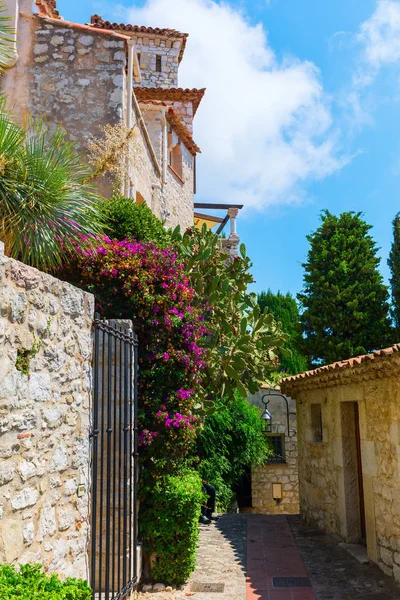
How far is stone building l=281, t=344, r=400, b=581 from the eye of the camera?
23.0 feet

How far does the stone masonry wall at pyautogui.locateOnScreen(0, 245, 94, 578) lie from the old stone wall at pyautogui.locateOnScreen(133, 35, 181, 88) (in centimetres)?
1758

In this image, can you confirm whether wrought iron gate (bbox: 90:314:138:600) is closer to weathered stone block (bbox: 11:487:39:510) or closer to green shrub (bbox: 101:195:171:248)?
weathered stone block (bbox: 11:487:39:510)

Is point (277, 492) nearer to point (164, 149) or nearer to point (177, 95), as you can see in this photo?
point (164, 149)

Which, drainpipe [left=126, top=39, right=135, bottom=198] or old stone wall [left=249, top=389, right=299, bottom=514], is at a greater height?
drainpipe [left=126, top=39, right=135, bottom=198]

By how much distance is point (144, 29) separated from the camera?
20.1 metres

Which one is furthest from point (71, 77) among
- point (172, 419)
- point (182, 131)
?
point (182, 131)

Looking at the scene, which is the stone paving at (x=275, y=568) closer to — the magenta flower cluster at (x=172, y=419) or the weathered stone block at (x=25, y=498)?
the magenta flower cluster at (x=172, y=419)

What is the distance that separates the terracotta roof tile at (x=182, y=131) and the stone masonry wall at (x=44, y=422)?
1247 centimetres

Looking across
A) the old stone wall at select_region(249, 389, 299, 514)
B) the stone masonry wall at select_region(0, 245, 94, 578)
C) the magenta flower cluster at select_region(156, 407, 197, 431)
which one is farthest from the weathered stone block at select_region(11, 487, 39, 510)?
the old stone wall at select_region(249, 389, 299, 514)

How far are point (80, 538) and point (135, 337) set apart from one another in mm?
2231

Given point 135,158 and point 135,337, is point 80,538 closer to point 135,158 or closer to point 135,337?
point 135,337

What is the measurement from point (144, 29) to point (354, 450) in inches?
665

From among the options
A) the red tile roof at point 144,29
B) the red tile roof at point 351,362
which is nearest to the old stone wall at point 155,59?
the red tile roof at point 144,29

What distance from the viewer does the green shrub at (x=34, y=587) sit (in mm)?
2582
